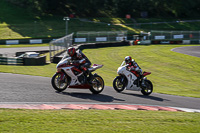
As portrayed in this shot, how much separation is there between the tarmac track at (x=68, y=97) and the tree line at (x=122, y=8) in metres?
48.6

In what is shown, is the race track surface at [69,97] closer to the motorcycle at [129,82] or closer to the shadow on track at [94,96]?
the shadow on track at [94,96]

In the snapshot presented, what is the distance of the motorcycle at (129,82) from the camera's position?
14.3 metres

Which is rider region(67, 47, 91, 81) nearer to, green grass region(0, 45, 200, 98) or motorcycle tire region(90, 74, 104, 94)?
motorcycle tire region(90, 74, 104, 94)

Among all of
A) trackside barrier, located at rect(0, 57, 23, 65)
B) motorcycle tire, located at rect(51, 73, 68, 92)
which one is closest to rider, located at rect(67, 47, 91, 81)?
motorcycle tire, located at rect(51, 73, 68, 92)

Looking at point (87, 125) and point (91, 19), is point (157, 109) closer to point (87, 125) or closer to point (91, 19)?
point (87, 125)

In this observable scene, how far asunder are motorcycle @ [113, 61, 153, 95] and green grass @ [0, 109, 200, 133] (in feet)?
15.4

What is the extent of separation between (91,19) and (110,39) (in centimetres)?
2003

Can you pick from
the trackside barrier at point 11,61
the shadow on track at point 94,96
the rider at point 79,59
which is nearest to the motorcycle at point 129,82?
the shadow on track at point 94,96

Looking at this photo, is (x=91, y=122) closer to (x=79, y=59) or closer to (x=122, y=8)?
(x=79, y=59)

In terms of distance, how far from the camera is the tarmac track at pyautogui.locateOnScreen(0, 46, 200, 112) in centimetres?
1093

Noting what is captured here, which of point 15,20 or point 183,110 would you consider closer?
point 183,110

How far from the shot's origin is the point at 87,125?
7.57 metres

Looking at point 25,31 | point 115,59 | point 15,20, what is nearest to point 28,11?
point 15,20

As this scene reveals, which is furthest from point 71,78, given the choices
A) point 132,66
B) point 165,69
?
point 165,69
